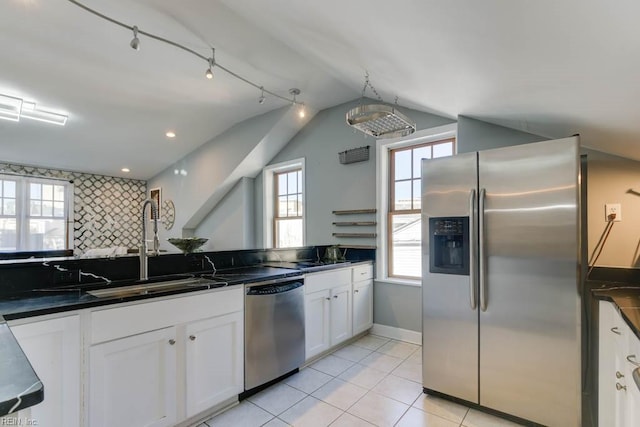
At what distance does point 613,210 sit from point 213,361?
9.79ft

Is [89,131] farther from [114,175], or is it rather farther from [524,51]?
[524,51]

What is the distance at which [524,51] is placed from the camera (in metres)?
1.38

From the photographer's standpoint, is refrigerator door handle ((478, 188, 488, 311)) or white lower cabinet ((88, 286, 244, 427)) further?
refrigerator door handle ((478, 188, 488, 311))

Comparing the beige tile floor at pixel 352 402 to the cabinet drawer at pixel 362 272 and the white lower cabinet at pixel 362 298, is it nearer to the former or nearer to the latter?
the white lower cabinet at pixel 362 298

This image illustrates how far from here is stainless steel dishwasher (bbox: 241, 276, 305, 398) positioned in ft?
7.16

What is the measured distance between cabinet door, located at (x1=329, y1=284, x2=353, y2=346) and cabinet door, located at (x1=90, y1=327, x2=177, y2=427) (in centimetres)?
156

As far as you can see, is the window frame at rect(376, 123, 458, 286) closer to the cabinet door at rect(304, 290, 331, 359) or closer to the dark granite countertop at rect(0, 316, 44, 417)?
the cabinet door at rect(304, 290, 331, 359)

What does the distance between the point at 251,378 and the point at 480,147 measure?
2.79 meters

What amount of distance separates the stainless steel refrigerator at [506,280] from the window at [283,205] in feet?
8.28

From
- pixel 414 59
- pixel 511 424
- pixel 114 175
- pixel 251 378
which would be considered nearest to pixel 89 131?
pixel 114 175

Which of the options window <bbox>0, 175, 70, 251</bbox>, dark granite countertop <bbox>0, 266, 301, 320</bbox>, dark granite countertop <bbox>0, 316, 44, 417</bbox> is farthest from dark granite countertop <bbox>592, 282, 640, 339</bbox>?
window <bbox>0, 175, 70, 251</bbox>

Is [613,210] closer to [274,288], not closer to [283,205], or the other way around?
[274,288]

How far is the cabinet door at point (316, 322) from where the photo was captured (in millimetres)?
2689

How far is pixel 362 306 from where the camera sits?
3.39m
